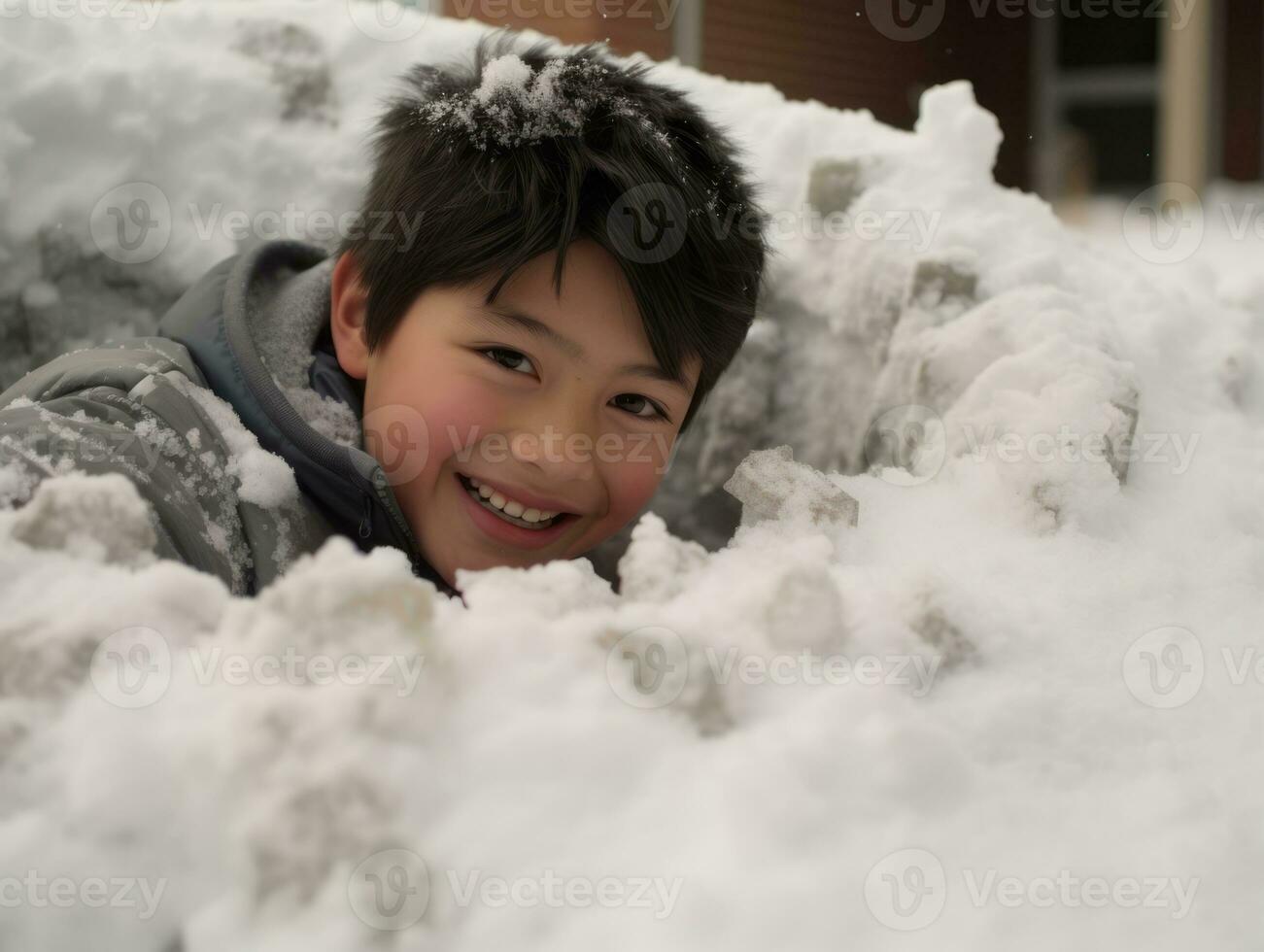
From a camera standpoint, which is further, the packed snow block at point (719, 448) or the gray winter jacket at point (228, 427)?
the packed snow block at point (719, 448)

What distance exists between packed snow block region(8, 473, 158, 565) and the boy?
1.03ft

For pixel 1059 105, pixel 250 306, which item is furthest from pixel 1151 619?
pixel 1059 105

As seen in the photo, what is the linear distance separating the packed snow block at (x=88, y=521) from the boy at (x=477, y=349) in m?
0.31

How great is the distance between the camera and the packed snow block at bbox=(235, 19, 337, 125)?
69.0 inches

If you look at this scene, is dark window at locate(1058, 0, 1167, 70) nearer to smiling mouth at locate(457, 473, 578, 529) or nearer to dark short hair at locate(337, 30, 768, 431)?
dark short hair at locate(337, 30, 768, 431)

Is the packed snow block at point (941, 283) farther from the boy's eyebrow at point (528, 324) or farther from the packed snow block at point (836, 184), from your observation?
the boy's eyebrow at point (528, 324)

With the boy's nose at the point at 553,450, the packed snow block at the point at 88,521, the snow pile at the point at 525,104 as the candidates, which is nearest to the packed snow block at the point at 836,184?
the snow pile at the point at 525,104

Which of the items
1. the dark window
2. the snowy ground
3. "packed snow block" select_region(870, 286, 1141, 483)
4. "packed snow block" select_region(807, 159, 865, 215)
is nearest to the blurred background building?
the dark window

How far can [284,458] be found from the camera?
124 cm

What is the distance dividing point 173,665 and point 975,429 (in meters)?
0.94

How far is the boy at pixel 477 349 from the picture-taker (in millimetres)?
1210

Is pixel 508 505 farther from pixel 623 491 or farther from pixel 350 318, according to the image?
pixel 350 318

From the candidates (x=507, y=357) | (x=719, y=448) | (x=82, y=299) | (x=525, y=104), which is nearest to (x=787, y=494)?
(x=507, y=357)

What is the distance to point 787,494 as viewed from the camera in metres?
1.07
